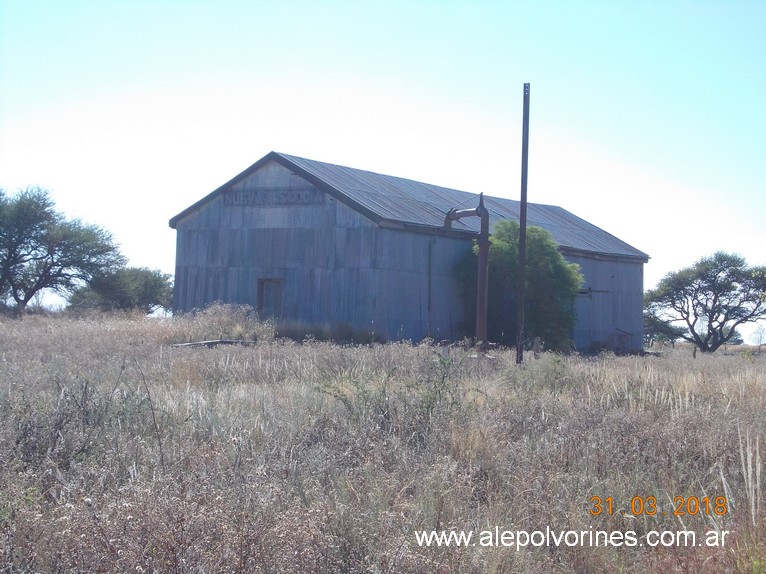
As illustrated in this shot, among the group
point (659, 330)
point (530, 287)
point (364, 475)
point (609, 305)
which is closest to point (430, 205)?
point (530, 287)

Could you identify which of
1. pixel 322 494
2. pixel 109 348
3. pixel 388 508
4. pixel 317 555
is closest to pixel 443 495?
pixel 388 508

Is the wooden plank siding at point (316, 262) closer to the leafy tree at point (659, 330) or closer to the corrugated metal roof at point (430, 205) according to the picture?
the corrugated metal roof at point (430, 205)

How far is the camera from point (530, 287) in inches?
1057

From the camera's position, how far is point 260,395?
885cm

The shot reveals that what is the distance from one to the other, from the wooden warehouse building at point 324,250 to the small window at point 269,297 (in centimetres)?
4

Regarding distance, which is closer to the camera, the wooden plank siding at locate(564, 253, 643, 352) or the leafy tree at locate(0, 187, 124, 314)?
the wooden plank siding at locate(564, 253, 643, 352)

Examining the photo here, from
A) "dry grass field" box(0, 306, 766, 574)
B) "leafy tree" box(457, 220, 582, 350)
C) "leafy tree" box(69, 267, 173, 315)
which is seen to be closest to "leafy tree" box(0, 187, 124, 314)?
"leafy tree" box(69, 267, 173, 315)

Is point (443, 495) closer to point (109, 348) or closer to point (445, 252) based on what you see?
point (109, 348)

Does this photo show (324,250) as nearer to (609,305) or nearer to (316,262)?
(316,262)

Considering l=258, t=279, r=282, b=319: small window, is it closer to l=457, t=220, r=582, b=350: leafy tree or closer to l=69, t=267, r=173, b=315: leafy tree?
l=457, t=220, r=582, b=350: leafy tree

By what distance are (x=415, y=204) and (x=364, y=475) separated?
24075mm

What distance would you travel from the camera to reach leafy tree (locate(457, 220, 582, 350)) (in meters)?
26.8

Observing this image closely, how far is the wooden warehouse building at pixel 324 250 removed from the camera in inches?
997

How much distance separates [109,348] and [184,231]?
46.2 ft
